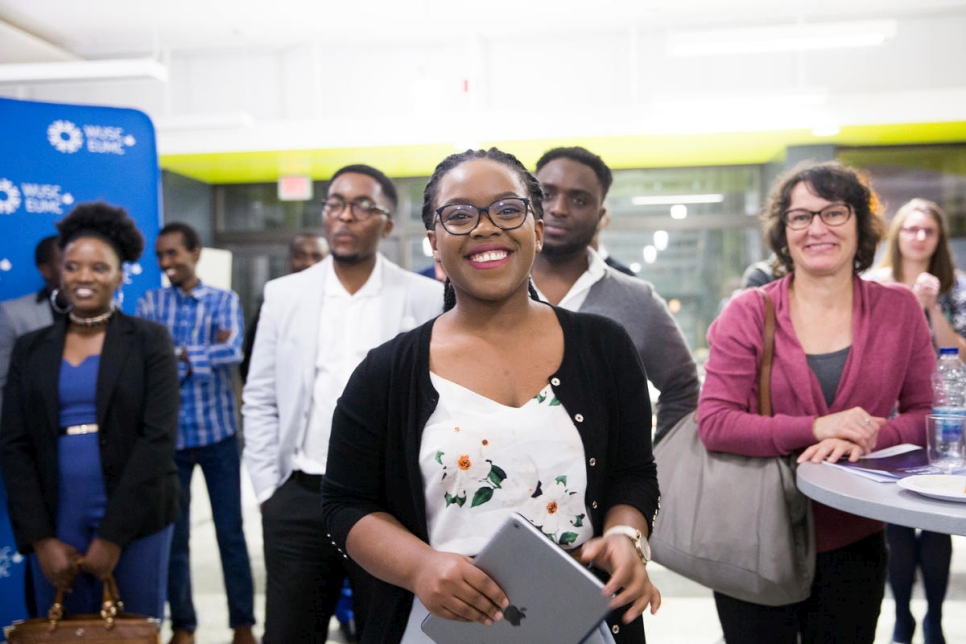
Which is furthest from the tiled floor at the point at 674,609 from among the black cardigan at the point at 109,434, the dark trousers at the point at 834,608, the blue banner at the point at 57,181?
the dark trousers at the point at 834,608

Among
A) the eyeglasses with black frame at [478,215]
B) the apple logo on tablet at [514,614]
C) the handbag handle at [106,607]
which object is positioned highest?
the eyeglasses with black frame at [478,215]

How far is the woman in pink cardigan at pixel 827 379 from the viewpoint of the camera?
5.99 feet

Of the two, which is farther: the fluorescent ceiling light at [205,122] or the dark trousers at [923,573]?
the fluorescent ceiling light at [205,122]

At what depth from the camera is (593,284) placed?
7.08 ft

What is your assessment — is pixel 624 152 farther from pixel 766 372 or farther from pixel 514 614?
pixel 514 614

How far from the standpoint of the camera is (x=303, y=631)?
215 centimetres

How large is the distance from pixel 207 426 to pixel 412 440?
7.80ft

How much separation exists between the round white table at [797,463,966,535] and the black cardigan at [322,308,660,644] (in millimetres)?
461

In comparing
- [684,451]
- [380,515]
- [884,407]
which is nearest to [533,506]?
[380,515]

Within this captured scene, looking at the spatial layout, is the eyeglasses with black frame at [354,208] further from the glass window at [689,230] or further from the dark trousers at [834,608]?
the glass window at [689,230]

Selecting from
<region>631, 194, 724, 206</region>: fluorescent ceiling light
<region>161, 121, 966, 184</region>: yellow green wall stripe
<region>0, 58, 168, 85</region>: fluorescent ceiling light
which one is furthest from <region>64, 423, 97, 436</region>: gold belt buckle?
<region>631, 194, 724, 206</region>: fluorescent ceiling light

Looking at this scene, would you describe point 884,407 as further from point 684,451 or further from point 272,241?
point 272,241

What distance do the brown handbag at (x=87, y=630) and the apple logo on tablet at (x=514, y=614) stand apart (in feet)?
4.96

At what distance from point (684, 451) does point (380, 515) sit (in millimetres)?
999
